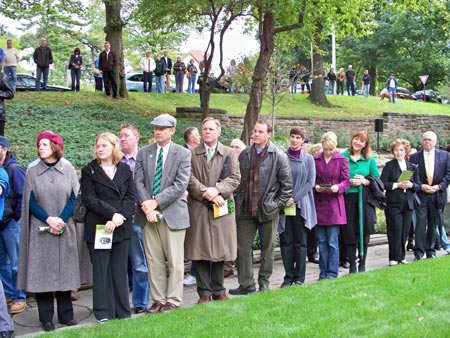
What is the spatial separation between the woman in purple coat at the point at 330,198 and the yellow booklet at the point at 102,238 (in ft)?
9.56

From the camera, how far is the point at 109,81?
19656mm

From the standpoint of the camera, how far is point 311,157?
7.11 metres

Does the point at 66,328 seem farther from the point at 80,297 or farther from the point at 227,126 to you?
the point at 227,126

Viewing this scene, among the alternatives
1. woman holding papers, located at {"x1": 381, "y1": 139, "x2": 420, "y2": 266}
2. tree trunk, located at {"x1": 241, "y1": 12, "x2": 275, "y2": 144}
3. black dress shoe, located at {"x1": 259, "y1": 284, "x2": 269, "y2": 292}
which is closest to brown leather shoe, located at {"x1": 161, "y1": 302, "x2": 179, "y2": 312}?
black dress shoe, located at {"x1": 259, "y1": 284, "x2": 269, "y2": 292}

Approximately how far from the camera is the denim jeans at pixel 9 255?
19.8 ft

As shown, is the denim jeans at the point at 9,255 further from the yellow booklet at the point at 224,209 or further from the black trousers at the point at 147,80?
the black trousers at the point at 147,80

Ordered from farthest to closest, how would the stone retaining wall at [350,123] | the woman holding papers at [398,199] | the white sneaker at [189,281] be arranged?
the stone retaining wall at [350,123] → the woman holding papers at [398,199] → the white sneaker at [189,281]

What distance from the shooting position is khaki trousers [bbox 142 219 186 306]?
595cm

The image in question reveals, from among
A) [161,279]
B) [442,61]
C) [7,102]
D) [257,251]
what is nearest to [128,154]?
[161,279]

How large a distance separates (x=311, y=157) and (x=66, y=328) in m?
3.56

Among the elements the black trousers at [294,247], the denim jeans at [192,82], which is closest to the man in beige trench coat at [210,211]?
the black trousers at [294,247]

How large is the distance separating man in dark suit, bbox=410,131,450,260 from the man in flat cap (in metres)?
4.18

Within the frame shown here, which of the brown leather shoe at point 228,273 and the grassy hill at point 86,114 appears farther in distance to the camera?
the grassy hill at point 86,114

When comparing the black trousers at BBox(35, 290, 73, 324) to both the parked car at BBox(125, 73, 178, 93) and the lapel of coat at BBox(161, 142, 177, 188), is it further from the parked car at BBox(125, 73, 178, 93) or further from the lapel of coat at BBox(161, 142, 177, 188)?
the parked car at BBox(125, 73, 178, 93)
